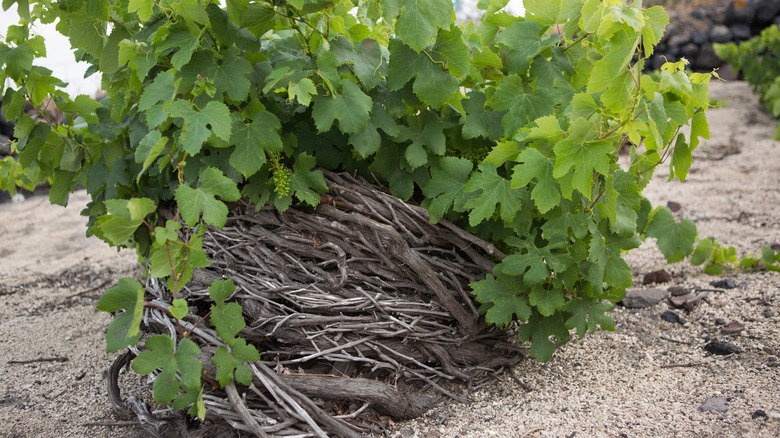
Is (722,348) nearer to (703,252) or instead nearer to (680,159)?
(680,159)

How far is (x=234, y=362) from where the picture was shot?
127 cm

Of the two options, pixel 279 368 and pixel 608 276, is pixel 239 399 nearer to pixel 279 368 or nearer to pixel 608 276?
pixel 279 368

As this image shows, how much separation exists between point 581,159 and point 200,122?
0.83 metres

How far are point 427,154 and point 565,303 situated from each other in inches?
22.2

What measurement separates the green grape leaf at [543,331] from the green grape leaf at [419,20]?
825mm

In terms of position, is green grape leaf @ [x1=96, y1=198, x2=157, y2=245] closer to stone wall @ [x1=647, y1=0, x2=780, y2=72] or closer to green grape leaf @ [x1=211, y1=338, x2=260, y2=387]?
green grape leaf @ [x1=211, y1=338, x2=260, y2=387]

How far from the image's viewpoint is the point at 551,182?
124 cm

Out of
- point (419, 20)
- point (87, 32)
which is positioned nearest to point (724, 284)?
point (419, 20)

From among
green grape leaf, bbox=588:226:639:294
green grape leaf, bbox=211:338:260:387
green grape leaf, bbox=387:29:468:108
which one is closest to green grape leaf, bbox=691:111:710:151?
green grape leaf, bbox=588:226:639:294

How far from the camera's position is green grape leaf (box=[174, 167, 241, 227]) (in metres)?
1.17

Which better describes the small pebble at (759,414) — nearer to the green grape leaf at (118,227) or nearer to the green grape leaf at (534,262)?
the green grape leaf at (534,262)

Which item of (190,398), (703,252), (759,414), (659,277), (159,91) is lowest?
(659,277)

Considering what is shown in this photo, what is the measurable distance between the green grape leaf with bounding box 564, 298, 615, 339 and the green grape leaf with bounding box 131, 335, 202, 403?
3.19ft

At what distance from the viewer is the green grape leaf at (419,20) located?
3.95ft
